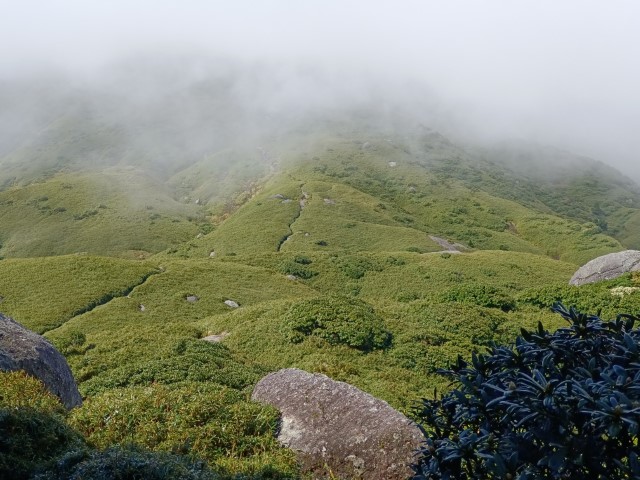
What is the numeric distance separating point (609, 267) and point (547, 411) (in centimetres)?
5089

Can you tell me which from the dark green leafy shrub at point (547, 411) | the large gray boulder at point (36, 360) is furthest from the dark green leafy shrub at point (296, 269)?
the dark green leafy shrub at point (547, 411)

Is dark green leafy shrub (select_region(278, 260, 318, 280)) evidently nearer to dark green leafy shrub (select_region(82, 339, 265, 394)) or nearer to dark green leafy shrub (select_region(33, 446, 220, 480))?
dark green leafy shrub (select_region(82, 339, 265, 394))

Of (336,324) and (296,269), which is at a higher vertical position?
(336,324)

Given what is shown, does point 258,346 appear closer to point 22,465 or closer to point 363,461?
point 363,461

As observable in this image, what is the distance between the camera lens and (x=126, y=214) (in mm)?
114500

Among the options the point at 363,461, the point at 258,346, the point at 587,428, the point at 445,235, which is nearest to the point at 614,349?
the point at 587,428

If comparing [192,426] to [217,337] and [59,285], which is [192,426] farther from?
[59,285]

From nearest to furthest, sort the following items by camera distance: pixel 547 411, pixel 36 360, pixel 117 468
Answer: pixel 547 411, pixel 117 468, pixel 36 360

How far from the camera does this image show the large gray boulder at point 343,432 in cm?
1178

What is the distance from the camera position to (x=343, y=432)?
1284 cm

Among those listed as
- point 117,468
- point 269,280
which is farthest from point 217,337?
point 269,280

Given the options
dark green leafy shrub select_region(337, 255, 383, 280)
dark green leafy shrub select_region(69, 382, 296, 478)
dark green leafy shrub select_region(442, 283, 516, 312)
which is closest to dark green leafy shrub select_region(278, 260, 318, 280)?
dark green leafy shrub select_region(337, 255, 383, 280)

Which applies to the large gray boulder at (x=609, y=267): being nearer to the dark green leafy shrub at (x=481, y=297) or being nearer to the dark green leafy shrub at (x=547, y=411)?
the dark green leafy shrub at (x=481, y=297)

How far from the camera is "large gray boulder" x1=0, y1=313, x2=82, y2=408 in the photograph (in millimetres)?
14922
